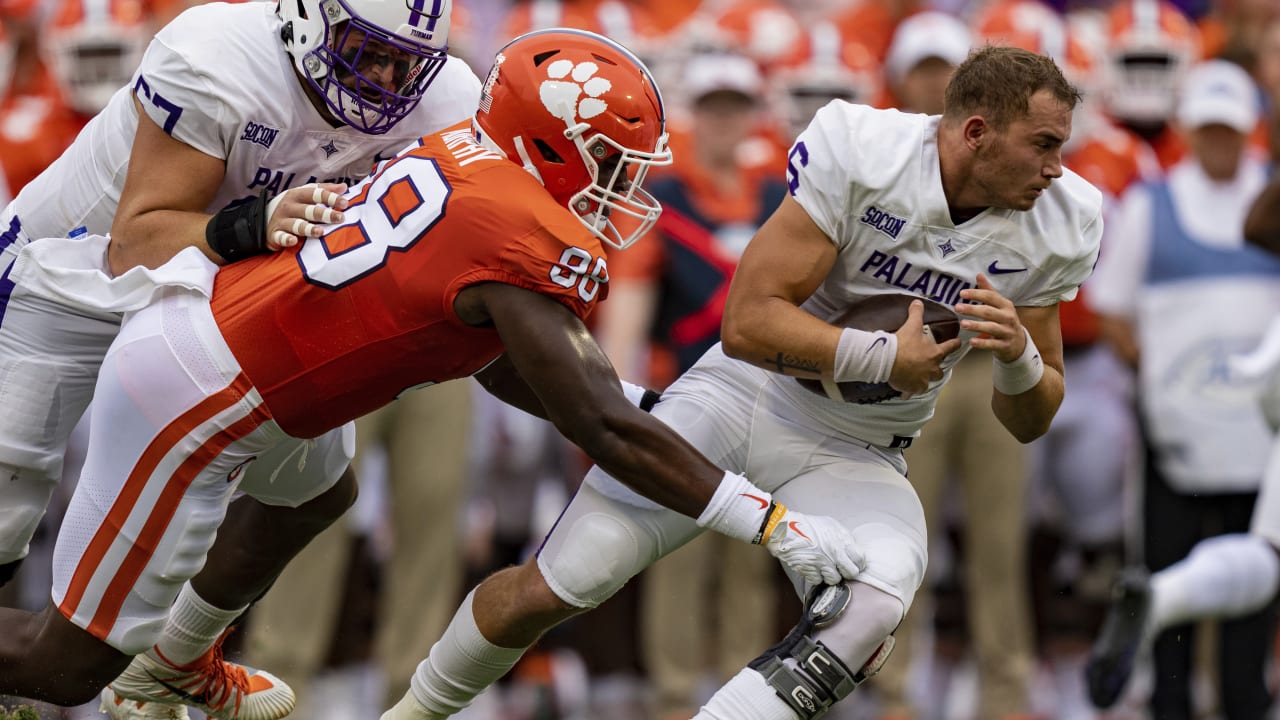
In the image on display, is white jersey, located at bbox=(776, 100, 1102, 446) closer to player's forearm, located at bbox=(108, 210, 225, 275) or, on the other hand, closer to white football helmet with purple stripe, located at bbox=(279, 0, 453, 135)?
white football helmet with purple stripe, located at bbox=(279, 0, 453, 135)

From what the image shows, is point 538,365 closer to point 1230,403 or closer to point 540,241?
point 540,241

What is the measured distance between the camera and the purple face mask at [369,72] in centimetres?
467

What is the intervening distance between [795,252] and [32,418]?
77.3 inches

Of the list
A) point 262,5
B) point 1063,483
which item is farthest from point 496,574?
point 1063,483

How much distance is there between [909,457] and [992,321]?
2.80 meters

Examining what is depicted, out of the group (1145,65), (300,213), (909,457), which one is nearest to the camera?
(300,213)

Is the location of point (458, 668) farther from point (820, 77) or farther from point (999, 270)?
point (820, 77)

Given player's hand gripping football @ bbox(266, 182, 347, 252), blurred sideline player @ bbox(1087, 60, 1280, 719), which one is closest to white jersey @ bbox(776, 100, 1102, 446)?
player's hand gripping football @ bbox(266, 182, 347, 252)

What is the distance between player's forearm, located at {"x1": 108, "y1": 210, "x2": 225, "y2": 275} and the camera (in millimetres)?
4680

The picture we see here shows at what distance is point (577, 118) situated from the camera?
450 cm

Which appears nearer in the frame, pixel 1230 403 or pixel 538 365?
pixel 538 365

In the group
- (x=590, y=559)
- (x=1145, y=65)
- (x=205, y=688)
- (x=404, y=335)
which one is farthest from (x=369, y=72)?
(x=1145, y=65)

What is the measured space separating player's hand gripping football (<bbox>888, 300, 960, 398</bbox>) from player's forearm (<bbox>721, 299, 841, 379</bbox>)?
0.15m

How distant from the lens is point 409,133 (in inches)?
199
